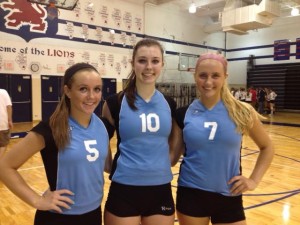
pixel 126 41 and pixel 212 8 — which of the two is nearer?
pixel 126 41

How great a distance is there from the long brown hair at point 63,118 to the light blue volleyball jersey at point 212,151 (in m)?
0.81

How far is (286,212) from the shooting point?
3961mm

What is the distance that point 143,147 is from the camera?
1.95m

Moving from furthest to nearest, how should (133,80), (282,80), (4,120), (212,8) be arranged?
(282,80), (212,8), (4,120), (133,80)

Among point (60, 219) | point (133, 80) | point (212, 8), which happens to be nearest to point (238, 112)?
point (133, 80)

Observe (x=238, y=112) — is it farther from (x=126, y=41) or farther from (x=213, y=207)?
(x=126, y=41)

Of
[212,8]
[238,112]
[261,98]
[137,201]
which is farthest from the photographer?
[212,8]

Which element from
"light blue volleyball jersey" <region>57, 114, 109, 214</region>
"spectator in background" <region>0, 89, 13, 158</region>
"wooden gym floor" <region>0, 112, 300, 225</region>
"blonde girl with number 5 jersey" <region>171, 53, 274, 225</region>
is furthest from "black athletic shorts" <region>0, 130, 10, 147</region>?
"blonde girl with number 5 jersey" <region>171, 53, 274, 225</region>

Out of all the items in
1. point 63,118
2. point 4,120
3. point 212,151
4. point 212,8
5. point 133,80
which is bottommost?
point 4,120

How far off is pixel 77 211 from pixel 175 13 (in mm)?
→ 17146

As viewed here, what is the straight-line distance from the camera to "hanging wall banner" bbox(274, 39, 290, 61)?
17750mm

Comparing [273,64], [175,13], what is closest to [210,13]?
[175,13]

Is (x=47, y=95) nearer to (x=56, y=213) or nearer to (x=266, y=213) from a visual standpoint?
(x=266, y=213)

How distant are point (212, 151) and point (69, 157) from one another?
93 cm
